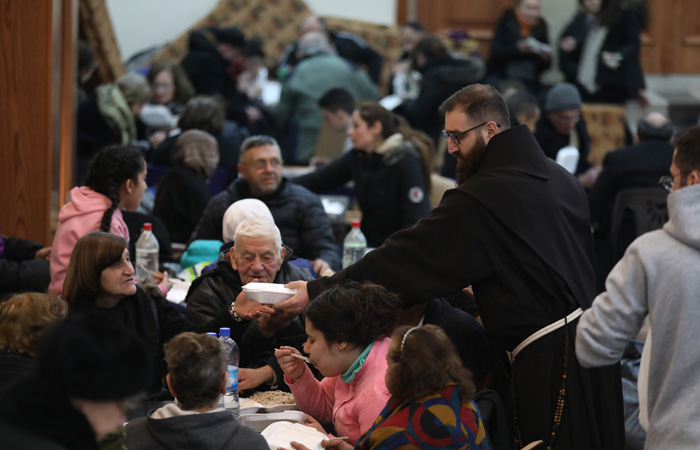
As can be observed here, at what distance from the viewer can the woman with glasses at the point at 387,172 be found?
602cm

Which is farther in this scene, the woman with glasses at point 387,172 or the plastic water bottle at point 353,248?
the woman with glasses at point 387,172

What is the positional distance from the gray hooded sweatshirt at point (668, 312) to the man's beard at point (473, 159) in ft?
3.20

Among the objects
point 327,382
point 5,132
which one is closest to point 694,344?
point 327,382

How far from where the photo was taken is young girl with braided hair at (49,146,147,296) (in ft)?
14.4

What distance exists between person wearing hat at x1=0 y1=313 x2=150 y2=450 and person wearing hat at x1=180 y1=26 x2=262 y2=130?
777 cm

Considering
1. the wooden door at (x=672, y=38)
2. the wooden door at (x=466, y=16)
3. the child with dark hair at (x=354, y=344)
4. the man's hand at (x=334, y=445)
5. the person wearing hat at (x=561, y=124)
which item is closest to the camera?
the man's hand at (x=334, y=445)

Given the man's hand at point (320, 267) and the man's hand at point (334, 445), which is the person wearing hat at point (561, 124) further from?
the man's hand at point (334, 445)

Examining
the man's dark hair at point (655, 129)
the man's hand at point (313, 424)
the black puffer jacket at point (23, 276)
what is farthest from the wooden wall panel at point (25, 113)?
the man's dark hair at point (655, 129)

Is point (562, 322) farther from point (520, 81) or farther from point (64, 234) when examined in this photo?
point (520, 81)

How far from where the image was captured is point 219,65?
32.6ft

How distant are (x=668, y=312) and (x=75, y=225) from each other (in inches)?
107

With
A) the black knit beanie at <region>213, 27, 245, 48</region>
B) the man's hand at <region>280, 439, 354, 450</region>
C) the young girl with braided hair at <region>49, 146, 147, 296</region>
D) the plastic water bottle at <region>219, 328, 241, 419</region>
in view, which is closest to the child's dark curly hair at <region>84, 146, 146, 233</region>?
the young girl with braided hair at <region>49, 146, 147, 296</region>

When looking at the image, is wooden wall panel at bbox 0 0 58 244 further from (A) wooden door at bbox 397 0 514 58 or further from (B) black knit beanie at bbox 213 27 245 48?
(A) wooden door at bbox 397 0 514 58

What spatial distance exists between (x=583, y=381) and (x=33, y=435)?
2.01 m
